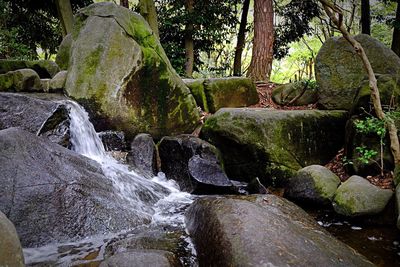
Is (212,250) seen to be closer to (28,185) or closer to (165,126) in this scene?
(28,185)

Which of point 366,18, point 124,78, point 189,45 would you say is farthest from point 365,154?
point 366,18

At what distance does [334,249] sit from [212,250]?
1.07 m

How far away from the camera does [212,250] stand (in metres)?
3.04

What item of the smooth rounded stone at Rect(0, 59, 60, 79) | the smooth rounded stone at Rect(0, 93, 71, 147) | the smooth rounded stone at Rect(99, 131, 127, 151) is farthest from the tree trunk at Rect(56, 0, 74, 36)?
the smooth rounded stone at Rect(0, 93, 71, 147)

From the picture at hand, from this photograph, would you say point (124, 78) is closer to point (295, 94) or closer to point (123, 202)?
point (123, 202)

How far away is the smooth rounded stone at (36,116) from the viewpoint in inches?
206

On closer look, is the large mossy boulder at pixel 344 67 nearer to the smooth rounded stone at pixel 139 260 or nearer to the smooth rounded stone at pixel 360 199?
the smooth rounded stone at pixel 360 199

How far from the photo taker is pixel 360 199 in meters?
4.64

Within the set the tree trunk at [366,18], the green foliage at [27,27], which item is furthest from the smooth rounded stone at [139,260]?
the tree trunk at [366,18]

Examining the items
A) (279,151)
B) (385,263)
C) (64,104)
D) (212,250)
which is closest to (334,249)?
(385,263)

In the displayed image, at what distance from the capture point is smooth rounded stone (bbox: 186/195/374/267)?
2.69 m

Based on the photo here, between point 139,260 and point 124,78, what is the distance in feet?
15.4

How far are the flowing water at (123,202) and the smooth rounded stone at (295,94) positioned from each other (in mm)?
4006

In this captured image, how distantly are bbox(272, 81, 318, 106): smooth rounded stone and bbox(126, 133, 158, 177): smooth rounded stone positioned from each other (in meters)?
3.80
